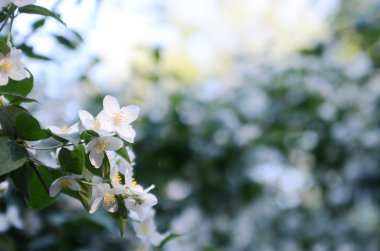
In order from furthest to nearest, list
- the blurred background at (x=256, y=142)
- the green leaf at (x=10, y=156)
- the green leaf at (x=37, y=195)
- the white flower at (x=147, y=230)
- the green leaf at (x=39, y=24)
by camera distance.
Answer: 1. the blurred background at (x=256, y=142)
2. the green leaf at (x=39, y=24)
3. the white flower at (x=147, y=230)
4. the green leaf at (x=37, y=195)
5. the green leaf at (x=10, y=156)

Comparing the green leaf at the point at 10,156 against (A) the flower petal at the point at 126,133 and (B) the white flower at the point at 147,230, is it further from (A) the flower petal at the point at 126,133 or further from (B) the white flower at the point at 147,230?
(B) the white flower at the point at 147,230

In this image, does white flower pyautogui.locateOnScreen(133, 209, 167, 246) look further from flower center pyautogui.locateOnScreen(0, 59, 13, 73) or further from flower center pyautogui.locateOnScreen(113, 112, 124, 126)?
flower center pyautogui.locateOnScreen(0, 59, 13, 73)

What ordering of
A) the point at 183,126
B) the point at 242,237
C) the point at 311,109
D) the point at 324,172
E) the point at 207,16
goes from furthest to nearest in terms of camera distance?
1. the point at 207,16
2. the point at 324,172
3. the point at 311,109
4. the point at 242,237
5. the point at 183,126

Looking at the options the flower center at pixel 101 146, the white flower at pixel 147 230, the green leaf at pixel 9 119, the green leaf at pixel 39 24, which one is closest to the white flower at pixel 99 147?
the flower center at pixel 101 146

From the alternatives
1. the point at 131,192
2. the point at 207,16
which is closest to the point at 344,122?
the point at 131,192

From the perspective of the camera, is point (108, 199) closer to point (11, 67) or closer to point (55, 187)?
point (55, 187)

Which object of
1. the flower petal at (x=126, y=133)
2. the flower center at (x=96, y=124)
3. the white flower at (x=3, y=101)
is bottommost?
the white flower at (x=3, y=101)

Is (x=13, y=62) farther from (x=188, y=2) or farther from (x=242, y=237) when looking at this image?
(x=188, y=2)
